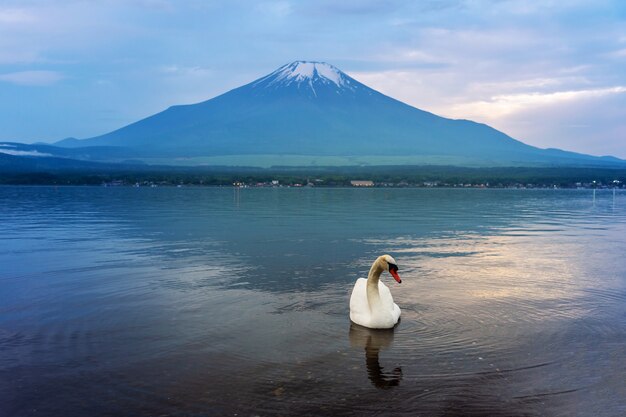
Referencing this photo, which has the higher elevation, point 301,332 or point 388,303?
point 388,303

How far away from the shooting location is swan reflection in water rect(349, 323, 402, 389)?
37.5 ft

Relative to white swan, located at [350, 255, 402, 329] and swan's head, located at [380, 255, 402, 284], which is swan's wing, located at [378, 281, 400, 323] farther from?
swan's head, located at [380, 255, 402, 284]

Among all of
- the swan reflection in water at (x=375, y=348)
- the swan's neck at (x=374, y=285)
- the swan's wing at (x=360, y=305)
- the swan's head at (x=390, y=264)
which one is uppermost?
the swan's head at (x=390, y=264)

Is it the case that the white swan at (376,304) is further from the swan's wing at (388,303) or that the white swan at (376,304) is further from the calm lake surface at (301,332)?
the calm lake surface at (301,332)

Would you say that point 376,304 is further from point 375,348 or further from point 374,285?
point 375,348

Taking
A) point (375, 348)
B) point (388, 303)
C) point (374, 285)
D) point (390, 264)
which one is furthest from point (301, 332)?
point (390, 264)

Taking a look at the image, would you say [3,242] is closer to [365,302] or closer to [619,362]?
[365,302]

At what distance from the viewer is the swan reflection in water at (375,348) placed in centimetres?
1143

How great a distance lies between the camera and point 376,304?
48.4ft

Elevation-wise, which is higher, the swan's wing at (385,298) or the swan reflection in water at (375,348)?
the swan's wing at (385,298)

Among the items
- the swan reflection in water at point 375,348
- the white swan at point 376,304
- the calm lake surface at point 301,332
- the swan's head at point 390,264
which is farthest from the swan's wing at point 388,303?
the swan's head at point 390,264

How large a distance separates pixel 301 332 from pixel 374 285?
81.8 inches

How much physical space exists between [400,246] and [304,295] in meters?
11.9

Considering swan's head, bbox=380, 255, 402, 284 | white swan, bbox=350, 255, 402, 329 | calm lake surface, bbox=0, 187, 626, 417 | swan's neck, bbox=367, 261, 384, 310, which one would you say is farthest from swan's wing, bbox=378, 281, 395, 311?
swan's head, bbox=380, 255, 402, 284
